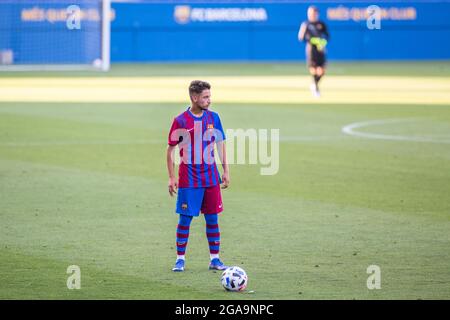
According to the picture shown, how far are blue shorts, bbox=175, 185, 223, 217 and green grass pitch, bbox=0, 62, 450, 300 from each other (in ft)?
1.75

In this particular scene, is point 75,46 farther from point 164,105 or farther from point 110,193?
point 110,193

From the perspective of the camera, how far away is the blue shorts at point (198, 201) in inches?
371

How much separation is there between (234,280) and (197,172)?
1293 millimetres

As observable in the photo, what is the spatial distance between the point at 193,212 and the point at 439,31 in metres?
40.5

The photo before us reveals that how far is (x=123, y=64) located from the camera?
46.5 metres

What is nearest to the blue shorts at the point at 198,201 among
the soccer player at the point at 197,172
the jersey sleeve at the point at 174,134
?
the soccer player at the point at 197,172

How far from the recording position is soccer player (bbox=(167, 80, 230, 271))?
9414 millimetres

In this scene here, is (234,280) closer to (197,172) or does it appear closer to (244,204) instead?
(197,172)

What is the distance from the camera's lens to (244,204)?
42.7ft

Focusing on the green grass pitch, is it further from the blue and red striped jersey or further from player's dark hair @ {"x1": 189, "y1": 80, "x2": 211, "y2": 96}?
player's dark hair @ {"x1": 189, "y1": 80, "x2": 211, "y2": 96}

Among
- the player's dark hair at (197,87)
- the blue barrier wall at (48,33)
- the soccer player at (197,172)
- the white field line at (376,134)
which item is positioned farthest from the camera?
the blue barrier wall at (48,33)

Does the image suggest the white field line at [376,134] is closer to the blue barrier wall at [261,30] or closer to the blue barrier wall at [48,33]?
the blue barrier wall at [48,33]

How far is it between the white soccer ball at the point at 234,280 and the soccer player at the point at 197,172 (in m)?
0.76

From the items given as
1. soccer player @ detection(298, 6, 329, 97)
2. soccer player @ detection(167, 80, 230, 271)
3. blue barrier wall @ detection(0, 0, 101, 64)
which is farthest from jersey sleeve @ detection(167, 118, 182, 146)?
blue barrier wall @ detection(0, 0, 101, 64)
